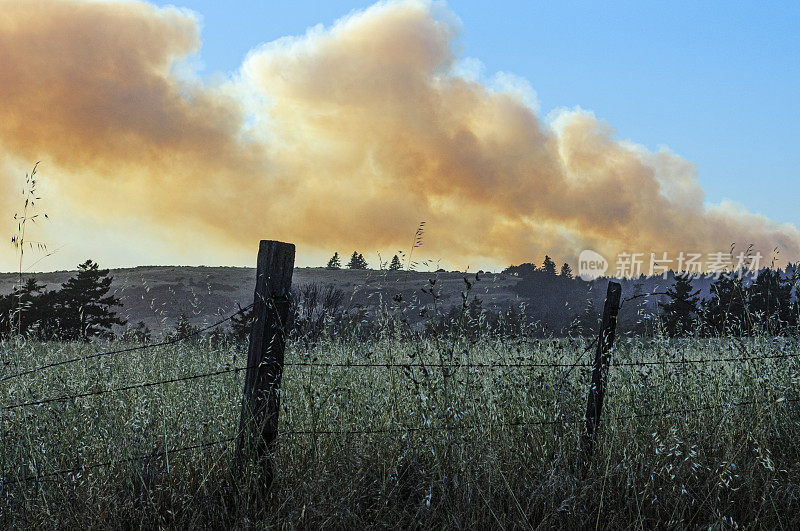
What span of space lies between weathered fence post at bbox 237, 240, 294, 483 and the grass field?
Answer: 19 cm

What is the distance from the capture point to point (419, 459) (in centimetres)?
437

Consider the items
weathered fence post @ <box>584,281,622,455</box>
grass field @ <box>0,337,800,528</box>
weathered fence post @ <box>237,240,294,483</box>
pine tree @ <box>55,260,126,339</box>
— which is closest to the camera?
grass field @ <box>0,337,800,528</box>

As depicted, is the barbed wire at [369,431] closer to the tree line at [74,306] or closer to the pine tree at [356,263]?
the tree line at [74,306]

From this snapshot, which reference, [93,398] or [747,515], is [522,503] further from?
[93,398]

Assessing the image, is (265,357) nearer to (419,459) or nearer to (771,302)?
(419,459)

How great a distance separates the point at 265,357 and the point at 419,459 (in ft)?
4.42

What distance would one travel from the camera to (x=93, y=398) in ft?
16.1

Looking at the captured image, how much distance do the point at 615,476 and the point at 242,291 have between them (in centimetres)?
5820

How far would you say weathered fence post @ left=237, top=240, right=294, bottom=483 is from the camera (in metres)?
4.09

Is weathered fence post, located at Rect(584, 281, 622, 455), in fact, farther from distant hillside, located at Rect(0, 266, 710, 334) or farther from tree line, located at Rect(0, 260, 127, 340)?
distant hillside, located at Rect(0, 266, 710, 334)

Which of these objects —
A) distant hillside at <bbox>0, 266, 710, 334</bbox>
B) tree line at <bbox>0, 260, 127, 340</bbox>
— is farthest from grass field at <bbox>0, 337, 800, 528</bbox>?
distant hillside at <bbox>0, 266, 710, 334</bbox>

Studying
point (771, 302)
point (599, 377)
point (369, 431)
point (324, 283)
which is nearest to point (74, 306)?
point (369, 431)

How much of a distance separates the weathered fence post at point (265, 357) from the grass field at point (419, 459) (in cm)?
19

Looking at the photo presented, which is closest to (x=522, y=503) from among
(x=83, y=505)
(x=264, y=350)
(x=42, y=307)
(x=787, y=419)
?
(x=264, y=350)
